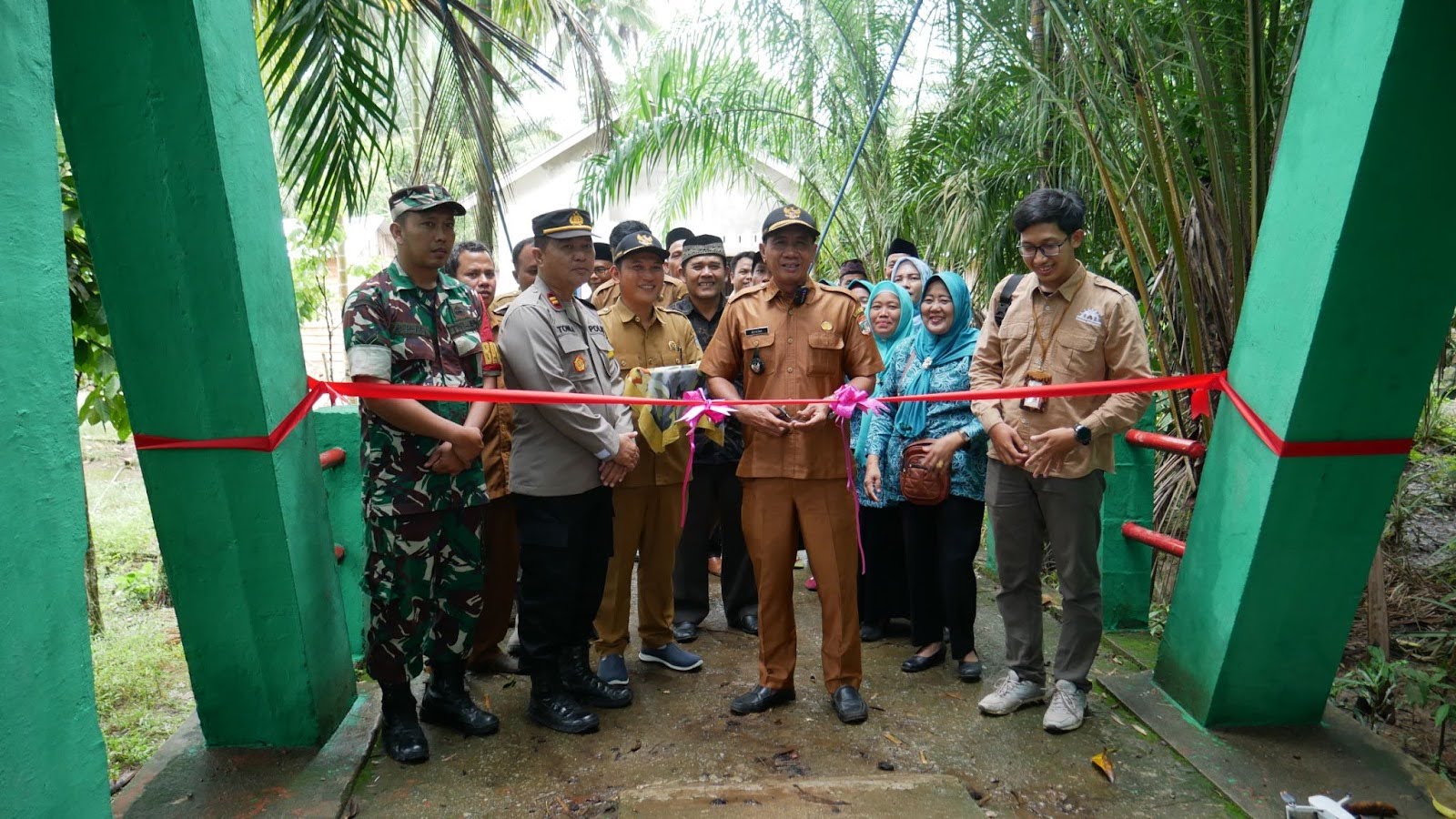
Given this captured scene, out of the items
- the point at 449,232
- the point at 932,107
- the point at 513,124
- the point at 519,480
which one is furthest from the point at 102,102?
the point at 513,124

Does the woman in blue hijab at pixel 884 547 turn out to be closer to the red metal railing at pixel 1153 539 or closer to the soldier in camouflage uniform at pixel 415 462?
the red metal railing at pixel 1153 539

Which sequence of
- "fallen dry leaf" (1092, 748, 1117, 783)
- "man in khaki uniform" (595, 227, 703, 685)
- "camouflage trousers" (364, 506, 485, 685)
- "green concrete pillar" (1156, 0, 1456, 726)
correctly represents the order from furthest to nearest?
"man in khaki uniform" (595, 227, 703, 685) → "camouflage trousers" (364, 506, 485, 685) → "fallen dry leaf" (1092, 748, 1117, 783) → "green concrete pillar" (1156, 0, 1456, 726)

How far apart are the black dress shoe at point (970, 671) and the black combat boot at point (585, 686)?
1.38 metres

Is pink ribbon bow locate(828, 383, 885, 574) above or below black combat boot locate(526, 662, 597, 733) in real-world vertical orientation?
above

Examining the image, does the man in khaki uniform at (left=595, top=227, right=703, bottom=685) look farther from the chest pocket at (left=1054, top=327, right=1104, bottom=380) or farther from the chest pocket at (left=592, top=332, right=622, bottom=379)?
the chest pocket at (left=1054, top=327, right=1104, bottom=380)

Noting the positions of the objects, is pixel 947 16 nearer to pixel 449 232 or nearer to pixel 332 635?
pixel 449 232

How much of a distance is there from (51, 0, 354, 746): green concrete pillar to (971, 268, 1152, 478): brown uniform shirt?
2488mm

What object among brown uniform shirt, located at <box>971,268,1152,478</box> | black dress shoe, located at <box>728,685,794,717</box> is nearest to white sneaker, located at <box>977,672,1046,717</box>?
black dress shoe, located at <box>728,685,794,717</box>

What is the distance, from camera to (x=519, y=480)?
11.2ft

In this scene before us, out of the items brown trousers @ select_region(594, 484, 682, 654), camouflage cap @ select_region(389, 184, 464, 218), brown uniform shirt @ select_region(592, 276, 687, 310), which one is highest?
camouflage cap @ select_region(389, 184, 464, 218)

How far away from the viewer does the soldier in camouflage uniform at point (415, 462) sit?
3035mm

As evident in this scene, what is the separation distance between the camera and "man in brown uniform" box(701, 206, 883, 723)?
3465mm

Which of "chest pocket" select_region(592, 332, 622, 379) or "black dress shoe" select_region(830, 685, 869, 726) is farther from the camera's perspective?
"chest pocket" select_region(592, 332, 622, 379)

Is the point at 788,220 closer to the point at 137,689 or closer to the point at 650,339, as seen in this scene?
the point at 650,339
